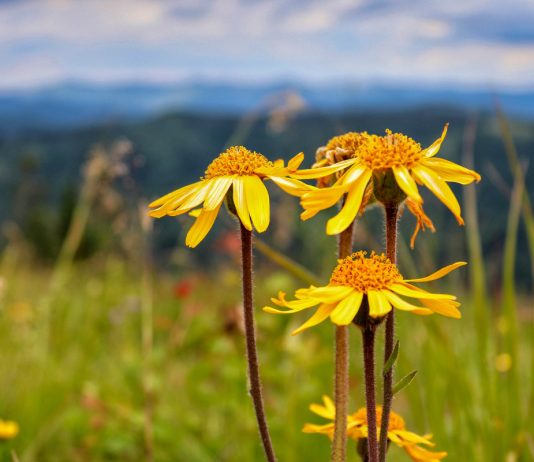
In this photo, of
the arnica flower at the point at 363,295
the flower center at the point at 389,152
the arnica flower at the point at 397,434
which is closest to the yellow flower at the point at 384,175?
the flower center at the point at 389,152

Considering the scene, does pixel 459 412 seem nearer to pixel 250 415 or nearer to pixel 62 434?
pixel 250 415

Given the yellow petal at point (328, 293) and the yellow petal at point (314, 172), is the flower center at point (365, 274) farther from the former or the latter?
the yellow petal at point (314, 172)

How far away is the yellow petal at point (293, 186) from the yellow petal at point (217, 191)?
0.08 m

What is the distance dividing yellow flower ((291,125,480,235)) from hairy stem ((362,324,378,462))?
0.18 m

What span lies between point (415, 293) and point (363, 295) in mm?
80

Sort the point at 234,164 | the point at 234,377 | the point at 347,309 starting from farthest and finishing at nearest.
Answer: the point at 234,377 → the point at 234,164 → the point at 347,309

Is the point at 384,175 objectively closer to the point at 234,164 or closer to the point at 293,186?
the point at 293,186

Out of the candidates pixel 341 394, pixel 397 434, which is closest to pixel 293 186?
pixel 341 394

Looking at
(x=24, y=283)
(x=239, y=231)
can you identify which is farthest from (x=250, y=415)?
(x=24, y=283)

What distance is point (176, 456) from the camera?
3.29 metres

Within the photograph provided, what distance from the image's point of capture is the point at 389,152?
112 cm

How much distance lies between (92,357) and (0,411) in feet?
4.07

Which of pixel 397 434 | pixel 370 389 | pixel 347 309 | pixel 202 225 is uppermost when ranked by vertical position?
pixel 202 225

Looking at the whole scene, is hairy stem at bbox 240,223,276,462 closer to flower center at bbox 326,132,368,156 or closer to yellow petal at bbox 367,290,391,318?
yellow petal at bbox 367,290,391,318
